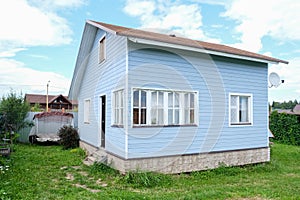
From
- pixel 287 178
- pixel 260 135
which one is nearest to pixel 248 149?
pixel 260 135

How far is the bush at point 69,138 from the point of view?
42.8ft

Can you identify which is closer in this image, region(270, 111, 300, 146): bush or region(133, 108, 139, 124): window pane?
region(133, 108, 139, 124): window pane

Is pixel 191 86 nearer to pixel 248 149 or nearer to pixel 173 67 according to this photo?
pixel 173 67

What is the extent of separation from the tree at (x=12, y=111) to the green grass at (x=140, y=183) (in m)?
4.59

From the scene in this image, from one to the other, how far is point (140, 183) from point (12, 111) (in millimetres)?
9671

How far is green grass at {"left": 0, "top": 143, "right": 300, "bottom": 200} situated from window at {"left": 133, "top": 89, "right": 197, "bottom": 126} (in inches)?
62.2

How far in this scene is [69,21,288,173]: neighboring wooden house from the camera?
7062 mm

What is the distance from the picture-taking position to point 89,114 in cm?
1137

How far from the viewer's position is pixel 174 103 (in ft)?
25.4

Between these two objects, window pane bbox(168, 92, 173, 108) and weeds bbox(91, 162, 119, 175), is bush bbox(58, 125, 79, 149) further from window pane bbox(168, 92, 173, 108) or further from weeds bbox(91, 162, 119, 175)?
window pane bbox(168, 92, 173, 108)

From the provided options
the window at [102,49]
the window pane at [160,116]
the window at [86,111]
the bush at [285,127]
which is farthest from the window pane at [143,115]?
the bush at [285,127]

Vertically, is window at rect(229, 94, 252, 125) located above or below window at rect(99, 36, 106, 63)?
below

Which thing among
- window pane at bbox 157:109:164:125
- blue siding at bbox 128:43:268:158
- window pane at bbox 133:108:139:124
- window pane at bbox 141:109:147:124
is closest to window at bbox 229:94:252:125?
blue siding at bbox 128:43:268:158

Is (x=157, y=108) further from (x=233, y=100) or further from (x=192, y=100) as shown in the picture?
(x=233, y=100)
